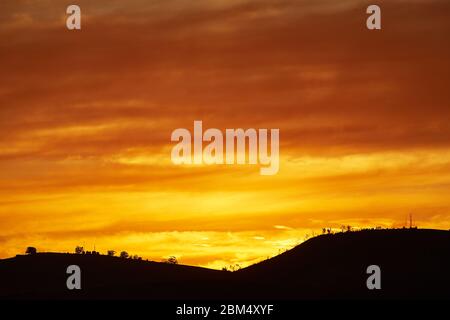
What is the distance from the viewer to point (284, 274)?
2803 inches

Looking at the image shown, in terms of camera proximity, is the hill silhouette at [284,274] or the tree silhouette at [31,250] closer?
the hill silhouette at [284,274]

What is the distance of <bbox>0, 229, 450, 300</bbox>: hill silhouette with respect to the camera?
6172cm

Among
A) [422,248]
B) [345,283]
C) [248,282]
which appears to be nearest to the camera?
[248,282]

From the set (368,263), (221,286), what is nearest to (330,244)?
(368,263)

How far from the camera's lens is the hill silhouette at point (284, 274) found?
61719 mm

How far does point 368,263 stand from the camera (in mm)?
70500

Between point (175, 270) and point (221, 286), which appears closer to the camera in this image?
point (221, 286)

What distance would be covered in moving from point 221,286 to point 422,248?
1699 cm

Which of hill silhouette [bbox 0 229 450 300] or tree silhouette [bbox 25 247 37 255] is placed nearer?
hill silhouette [bbox 0 229 450 300]
